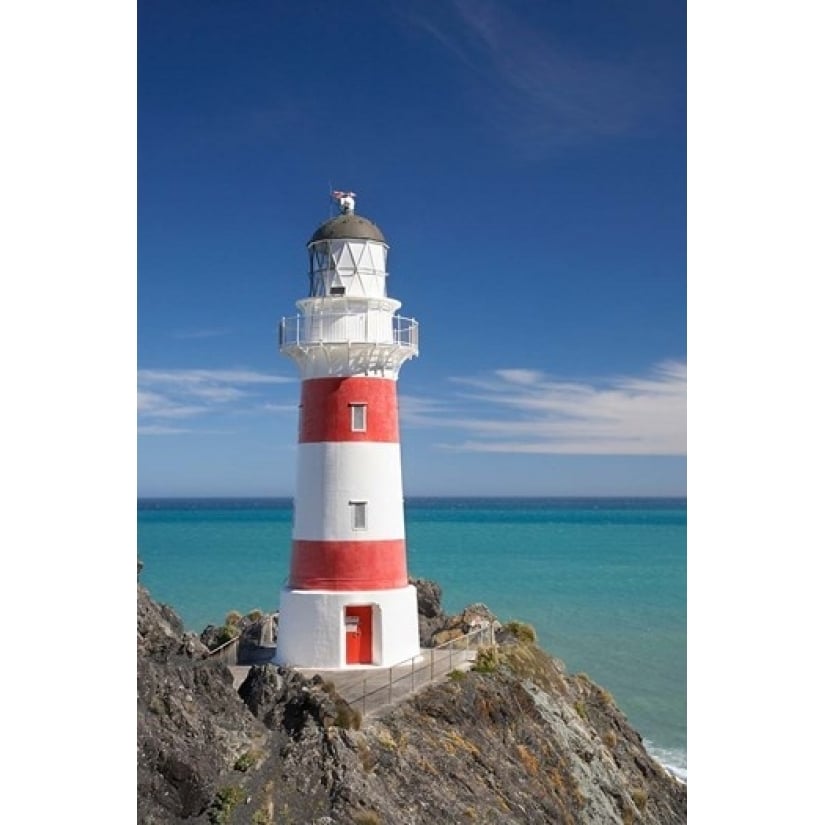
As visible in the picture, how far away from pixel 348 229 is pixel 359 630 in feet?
12.0

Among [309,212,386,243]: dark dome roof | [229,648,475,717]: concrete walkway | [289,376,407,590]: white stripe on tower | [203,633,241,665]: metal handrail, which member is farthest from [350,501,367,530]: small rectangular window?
[309,212,386,243]: dark dome roof

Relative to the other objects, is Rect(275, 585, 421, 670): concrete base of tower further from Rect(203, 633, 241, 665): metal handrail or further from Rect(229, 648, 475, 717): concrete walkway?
Rect(203, 633, 241, 665): metal handrail

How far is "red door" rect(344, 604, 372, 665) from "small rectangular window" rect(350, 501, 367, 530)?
725 millimetres

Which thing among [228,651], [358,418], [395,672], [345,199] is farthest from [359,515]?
[345,199]

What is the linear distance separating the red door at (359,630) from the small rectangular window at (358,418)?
1604 millimetres

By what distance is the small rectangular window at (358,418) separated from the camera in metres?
10.2

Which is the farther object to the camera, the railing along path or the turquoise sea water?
the turquoise sea water

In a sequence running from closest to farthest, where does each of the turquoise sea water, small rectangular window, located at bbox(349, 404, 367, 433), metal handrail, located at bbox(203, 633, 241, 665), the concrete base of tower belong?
the concrete base of tower
small rectangular window, located at bbox(349, 404, 367, 433)
metal handrail, located at bbox(203, 633, 241, 665)
the turquoise sea water

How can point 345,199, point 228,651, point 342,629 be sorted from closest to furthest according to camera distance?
point 342,629 < point 345,199 < point 228,651

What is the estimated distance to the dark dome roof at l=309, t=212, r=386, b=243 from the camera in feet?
33.6

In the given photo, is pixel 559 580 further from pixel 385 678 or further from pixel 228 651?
pixel 385 678

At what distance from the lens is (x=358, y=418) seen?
33.5 ft

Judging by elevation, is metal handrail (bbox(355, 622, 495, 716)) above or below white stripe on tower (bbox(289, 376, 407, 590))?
below
